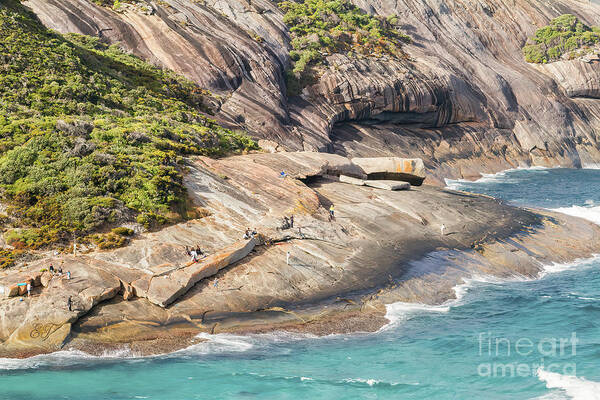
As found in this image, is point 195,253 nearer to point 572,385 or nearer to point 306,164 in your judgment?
point 306,164

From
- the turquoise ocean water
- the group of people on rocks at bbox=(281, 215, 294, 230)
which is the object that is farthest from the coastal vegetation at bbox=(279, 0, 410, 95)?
the turquoise ocean water

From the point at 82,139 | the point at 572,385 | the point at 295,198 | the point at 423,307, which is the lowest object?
the point at 423,307

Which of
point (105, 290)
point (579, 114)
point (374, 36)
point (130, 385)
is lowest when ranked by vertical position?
point (130, 385)

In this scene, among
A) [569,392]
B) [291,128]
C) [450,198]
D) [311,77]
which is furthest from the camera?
[311,77]

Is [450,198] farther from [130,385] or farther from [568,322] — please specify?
[130,385]

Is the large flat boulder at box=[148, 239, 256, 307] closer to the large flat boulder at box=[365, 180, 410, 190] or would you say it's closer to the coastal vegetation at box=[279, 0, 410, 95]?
the large flat boulder at box=[365, 180, 410, 190]

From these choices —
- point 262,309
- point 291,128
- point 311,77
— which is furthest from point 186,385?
point 311,77

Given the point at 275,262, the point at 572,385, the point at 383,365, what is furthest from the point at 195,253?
the point at 572,385
